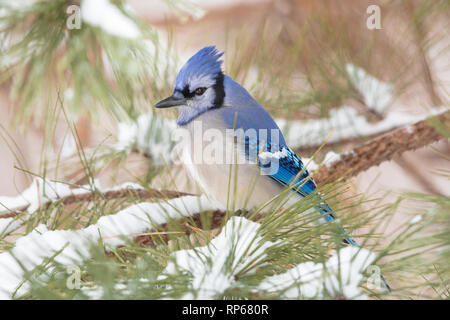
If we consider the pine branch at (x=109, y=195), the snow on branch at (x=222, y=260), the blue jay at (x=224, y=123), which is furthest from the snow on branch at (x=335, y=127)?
the snow on branch at (x=222, y=260)

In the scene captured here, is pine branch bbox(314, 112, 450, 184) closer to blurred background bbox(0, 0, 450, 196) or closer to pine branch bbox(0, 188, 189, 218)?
blurred background bbox(0, 0, 450, 196)

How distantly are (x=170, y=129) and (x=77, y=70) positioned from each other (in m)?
0.32

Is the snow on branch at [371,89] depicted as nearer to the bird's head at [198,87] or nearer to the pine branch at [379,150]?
the pine branch at [379,150]

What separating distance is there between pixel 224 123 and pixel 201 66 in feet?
0.54

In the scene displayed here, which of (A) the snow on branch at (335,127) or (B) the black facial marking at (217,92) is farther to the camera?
(A) the snow on branch at (335,127)

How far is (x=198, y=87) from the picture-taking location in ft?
4.25

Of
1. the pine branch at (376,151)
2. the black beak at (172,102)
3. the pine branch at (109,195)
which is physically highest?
the black beak at (172,102)

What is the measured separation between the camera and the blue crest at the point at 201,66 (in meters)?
1.25

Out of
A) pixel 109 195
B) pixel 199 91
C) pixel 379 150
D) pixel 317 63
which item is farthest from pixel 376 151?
pixel 109 195

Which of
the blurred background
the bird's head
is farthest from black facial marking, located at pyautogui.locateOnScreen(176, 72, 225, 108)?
the blurred background

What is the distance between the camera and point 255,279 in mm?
669

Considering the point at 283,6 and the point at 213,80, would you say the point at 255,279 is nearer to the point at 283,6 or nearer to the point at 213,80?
the point at 213,80

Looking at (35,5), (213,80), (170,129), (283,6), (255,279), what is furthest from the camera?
(283,6)

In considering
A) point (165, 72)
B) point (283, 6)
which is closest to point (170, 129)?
point (165, 72)
